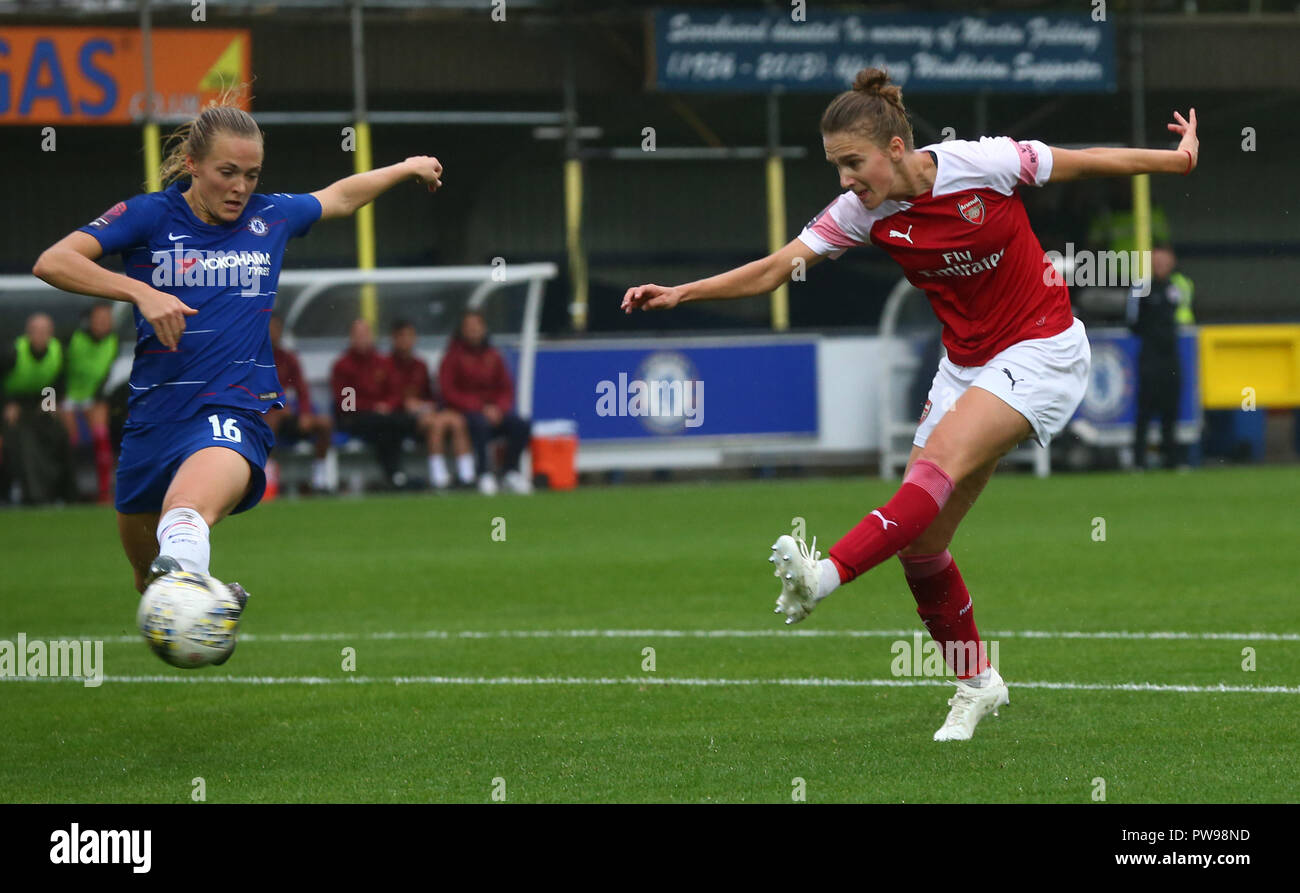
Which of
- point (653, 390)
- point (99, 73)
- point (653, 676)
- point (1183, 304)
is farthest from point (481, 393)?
point (653, 676)

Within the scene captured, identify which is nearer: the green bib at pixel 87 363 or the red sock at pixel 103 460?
the green bib at pixel 87 363

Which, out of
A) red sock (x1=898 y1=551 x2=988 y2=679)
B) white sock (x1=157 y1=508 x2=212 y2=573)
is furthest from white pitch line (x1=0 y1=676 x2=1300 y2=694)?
white sock (x1=157 y1=508 x2=212 y2=573)

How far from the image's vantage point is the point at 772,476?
836 inches

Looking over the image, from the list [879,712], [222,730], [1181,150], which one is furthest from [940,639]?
[222,730]

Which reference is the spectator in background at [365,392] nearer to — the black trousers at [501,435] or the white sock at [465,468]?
the white sock at [465,468]

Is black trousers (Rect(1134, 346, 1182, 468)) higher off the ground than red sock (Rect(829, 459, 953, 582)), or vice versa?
black trousers (Rect(1134, 346, 1182, 468))

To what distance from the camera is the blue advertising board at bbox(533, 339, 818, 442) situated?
2016 cm

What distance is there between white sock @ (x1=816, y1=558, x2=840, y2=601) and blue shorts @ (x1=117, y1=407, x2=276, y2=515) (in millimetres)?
1885

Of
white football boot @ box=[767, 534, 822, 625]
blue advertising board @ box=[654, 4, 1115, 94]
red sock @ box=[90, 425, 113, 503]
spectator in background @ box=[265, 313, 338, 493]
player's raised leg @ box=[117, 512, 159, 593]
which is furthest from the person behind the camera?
blue advertising board @ box=[654, 4, 1115, 94]

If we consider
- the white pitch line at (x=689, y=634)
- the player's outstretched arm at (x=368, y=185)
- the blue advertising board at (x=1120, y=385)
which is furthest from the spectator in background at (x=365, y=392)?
the player's outstretched arm at (x=368, y=185)

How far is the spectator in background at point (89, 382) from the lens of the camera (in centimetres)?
1819

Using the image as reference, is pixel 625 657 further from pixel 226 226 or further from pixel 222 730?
pixel 226 226

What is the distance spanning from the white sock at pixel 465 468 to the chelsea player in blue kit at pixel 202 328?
42.2ft

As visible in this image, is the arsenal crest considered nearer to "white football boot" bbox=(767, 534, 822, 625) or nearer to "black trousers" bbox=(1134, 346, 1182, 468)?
"white football boot" bbox=(767, 534, 822, 625)
